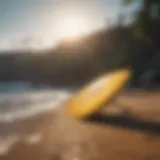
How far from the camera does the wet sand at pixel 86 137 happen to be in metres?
1.26


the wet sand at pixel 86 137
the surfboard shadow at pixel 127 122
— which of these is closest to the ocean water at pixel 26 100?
the wet sand at pixel 86 137

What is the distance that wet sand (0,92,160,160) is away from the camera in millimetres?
1262

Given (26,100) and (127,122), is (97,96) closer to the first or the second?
(127,122)

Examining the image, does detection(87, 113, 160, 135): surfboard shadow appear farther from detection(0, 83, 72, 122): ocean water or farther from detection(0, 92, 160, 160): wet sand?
detection(0, 83, 72, 122): ocean water

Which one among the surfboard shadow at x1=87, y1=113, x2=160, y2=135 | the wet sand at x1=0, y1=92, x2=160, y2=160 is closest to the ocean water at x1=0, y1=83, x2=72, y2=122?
the wet sand at x1=0, y1=92, x2=160, y2=160

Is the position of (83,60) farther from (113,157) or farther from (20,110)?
(113,157)

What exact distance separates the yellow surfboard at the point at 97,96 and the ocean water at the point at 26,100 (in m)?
0.12

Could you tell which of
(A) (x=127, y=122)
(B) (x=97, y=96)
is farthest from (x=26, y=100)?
(A) (x=127, y=122)

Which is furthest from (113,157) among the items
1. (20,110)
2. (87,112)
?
(20,110)

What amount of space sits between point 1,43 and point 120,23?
2.29ft

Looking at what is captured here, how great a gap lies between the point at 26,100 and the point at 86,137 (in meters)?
0.56

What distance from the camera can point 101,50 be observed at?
2.43 meters

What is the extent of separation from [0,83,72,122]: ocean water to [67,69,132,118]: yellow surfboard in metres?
0.12

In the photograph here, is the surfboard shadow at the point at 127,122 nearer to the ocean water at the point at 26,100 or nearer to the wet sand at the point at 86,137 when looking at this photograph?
the wet sand at the point at 86,137
